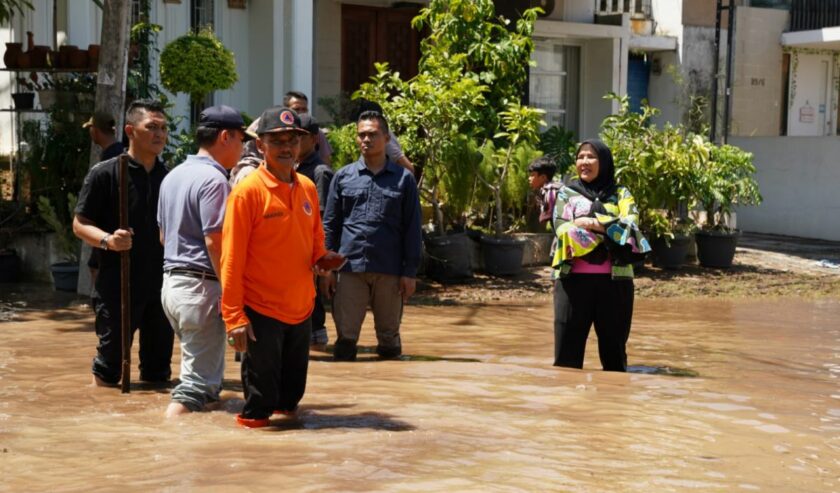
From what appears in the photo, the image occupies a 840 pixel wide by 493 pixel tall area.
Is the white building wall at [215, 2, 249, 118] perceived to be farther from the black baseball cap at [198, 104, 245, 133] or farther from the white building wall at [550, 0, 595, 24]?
the black baseball cap at [198, 104, 245, 133]

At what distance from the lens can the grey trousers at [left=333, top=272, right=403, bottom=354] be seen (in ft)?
28.7

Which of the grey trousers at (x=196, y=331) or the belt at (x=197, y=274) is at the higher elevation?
the belt at (x=197, y=274)

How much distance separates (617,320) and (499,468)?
2.82m

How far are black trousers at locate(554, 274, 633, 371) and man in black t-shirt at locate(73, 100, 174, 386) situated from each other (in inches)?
109

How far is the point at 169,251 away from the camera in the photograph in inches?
261

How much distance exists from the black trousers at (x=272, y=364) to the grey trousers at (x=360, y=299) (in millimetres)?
2335

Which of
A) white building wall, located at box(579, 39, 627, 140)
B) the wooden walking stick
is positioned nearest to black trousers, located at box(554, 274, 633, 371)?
the wooden walking stick

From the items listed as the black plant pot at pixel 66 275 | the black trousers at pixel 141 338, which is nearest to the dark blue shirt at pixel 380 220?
the black trousers at pixel 141 338

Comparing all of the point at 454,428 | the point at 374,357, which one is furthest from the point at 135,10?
the point at 454,428

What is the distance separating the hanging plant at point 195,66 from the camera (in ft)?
47.1

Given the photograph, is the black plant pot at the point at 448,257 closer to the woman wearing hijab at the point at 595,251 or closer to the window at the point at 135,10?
the window at the point at 135,10

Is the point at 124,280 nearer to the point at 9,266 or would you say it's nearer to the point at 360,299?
the point at 360,299

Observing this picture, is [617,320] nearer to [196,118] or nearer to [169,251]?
[169,251]

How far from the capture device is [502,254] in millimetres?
14883
